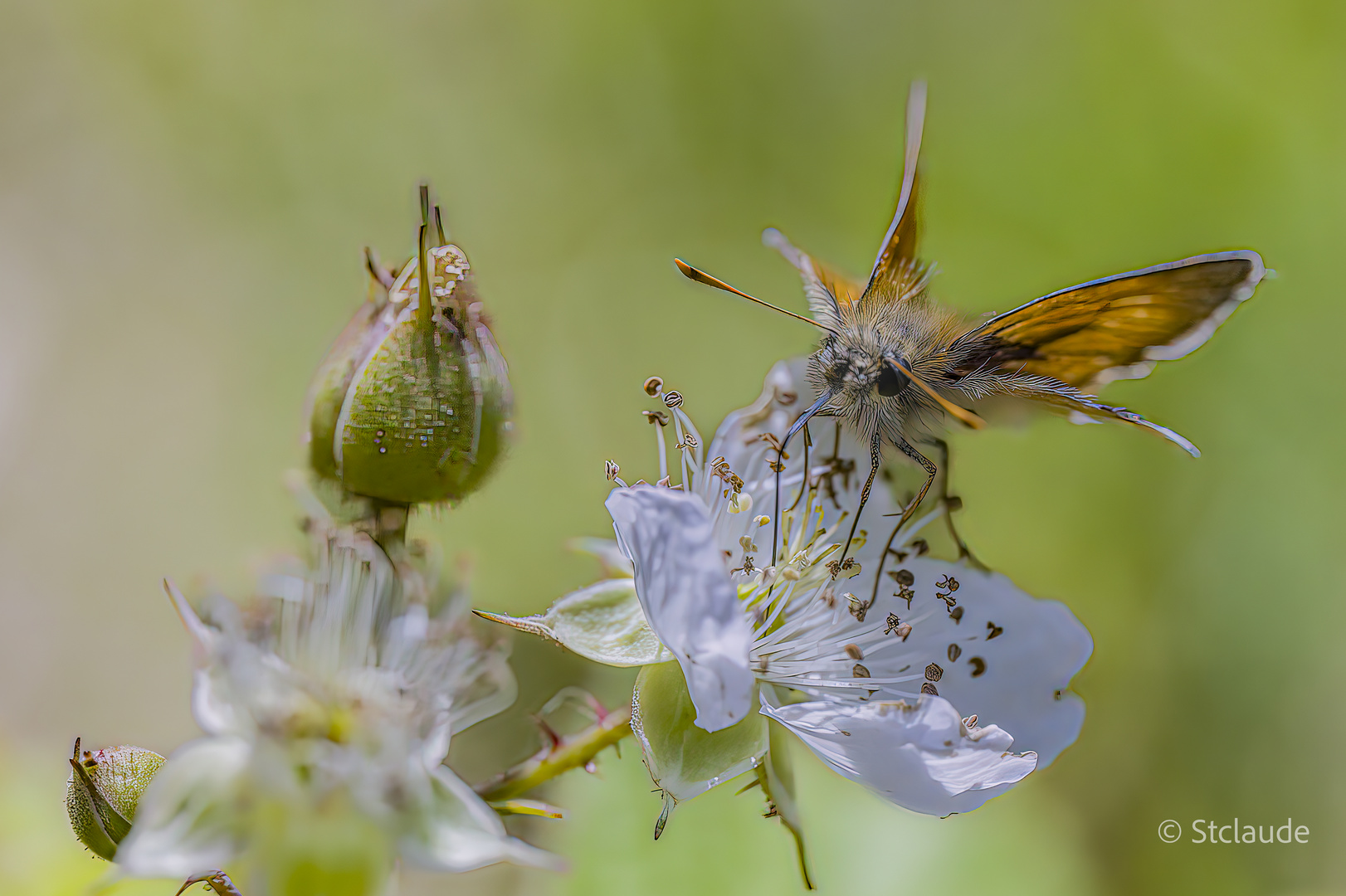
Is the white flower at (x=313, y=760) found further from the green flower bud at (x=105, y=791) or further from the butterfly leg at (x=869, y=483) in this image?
the butterfly leg at (x=869, y=483)

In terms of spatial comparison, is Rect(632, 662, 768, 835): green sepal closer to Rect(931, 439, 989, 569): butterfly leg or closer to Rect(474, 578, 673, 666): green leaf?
Rect(474, 578, 673, 666): green leaf

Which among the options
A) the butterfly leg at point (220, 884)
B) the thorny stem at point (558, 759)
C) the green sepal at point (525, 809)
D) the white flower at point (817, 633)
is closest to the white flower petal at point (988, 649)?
the white flower at point (817, 633)

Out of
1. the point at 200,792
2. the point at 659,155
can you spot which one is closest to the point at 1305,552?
the point at 659,155

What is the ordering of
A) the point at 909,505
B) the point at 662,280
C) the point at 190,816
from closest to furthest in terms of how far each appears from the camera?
the point at 190,816 < the point at 909,505 < the point at 662,280

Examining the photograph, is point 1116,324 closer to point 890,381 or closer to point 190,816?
point 890,381

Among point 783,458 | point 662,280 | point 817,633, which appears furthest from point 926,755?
point 662,280

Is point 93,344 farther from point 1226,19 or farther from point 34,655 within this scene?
point 1226,19

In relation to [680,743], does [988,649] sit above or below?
above
